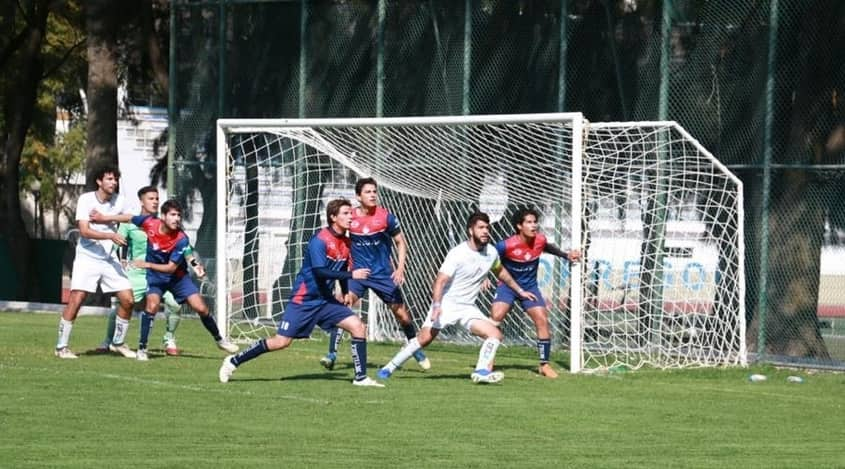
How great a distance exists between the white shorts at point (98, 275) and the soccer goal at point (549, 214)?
9.78ft

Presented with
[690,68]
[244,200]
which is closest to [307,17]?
[244,200]

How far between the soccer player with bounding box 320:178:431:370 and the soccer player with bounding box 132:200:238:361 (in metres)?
1.70

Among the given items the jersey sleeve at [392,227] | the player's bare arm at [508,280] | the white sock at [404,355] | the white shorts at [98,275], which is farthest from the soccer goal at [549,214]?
the white shorts at [98,275]

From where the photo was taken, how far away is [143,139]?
171 ft

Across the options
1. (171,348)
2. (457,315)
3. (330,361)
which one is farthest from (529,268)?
(171,348)

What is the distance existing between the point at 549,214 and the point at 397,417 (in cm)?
956

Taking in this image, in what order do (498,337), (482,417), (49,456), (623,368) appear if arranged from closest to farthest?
(49,456) → (482,417) → (498,337) → (623,368)

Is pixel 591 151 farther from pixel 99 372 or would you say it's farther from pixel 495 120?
pixel 99 372

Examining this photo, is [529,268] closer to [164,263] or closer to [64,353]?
[164,263]

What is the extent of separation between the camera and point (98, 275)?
55.2 ft

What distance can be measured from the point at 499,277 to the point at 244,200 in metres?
8.97

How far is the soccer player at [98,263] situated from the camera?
16.6 metres

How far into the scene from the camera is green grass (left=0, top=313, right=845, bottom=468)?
9.98 metres

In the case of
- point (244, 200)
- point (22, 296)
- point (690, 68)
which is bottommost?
point (22, 296)
